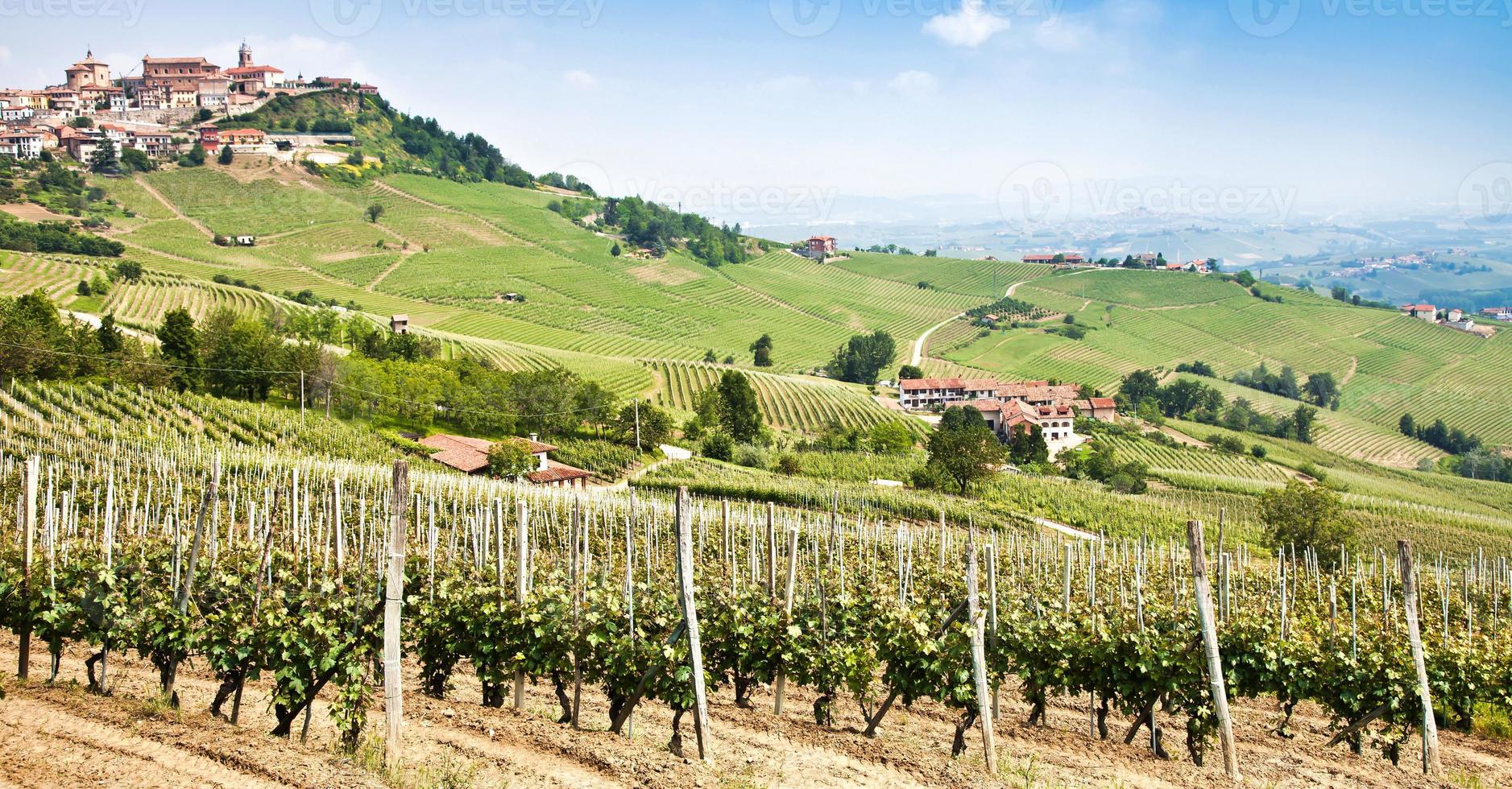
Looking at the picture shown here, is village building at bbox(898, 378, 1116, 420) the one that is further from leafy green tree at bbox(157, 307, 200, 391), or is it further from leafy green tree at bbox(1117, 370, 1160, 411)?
leafy green tree at bbox(157, 307, 200, 391)

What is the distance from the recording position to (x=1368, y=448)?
8081 cm

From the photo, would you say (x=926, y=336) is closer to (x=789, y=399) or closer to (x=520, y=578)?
(x=789, y=399)

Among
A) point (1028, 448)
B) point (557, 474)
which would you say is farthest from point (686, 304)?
point (557, 474)

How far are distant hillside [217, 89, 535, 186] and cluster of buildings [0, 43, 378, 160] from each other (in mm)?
3267

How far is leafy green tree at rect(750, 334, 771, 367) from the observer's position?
3319 inches

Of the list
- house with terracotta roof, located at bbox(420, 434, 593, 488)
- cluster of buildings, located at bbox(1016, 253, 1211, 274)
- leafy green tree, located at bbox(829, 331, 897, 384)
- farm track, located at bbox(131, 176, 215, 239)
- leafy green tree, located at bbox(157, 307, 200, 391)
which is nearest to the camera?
house with terracotta roof, located at bbox(420, 434, 593, 488)

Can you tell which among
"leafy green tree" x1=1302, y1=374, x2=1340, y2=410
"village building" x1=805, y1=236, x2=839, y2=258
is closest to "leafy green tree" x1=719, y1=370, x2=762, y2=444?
"leafy green tree" x1=1302, y1=374, x2=1340, y2=410

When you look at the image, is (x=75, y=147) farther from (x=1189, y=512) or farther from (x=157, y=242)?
(x=1189, y=512)

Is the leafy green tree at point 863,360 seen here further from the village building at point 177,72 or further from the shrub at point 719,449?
the village building at point 177,72

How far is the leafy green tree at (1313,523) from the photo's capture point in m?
28.6

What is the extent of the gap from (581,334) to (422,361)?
3242 cm

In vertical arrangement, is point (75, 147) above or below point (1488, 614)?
above

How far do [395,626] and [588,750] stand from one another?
6.34 feet

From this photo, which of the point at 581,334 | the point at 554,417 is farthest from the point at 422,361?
the point at 581,334
